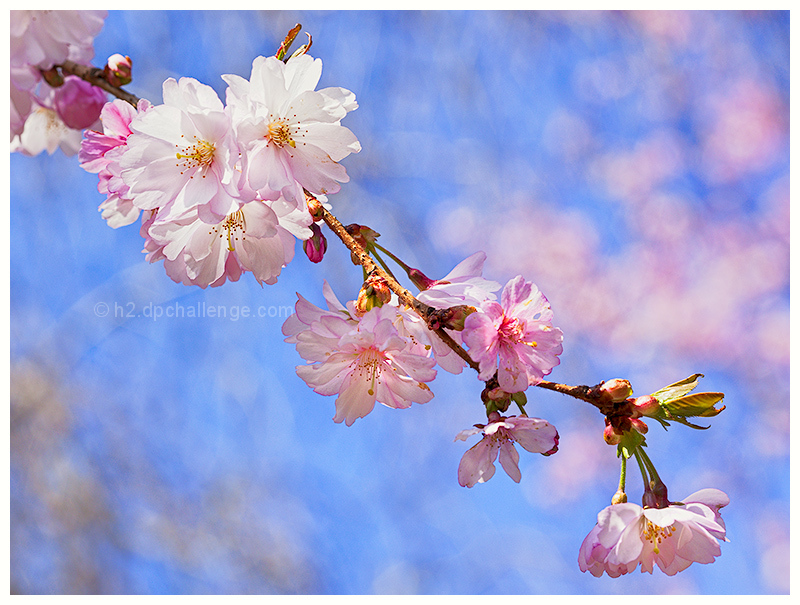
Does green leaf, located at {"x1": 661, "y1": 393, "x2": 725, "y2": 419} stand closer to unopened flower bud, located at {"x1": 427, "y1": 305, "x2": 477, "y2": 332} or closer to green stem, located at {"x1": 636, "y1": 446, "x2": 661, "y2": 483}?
green stem, located at {"x1": 636, "y1": 446, "x2": 661, "y2": 483}

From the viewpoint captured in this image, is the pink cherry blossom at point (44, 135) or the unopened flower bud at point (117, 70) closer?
the unopened flower bud at point (117, 70)

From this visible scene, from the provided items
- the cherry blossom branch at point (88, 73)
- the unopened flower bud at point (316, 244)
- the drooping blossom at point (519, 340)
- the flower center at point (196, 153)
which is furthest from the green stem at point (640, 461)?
the cherry blossom branch at point (88, 73)

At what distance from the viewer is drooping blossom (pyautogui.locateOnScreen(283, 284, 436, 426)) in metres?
0.49

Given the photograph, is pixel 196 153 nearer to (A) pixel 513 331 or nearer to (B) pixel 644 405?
(A) pixel 513 331

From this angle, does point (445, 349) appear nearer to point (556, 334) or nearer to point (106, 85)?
point (556, 334)

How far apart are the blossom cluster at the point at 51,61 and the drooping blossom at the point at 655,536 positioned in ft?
2.51

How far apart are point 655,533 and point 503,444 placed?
17 cm

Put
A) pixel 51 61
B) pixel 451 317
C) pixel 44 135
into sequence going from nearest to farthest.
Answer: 1. pixel 451 317
2. pixel 51 61
3. pixel 44 135

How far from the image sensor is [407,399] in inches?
20.8

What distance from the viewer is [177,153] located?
0.50m

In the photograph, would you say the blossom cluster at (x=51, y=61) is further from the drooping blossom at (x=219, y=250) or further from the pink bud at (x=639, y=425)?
the pink bud at (x=639, y=425)

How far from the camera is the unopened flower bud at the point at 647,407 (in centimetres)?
49

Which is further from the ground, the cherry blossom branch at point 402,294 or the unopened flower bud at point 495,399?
the cherry blossom branch at point 402,294

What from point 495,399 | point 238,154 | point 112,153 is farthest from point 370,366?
point 112,153
